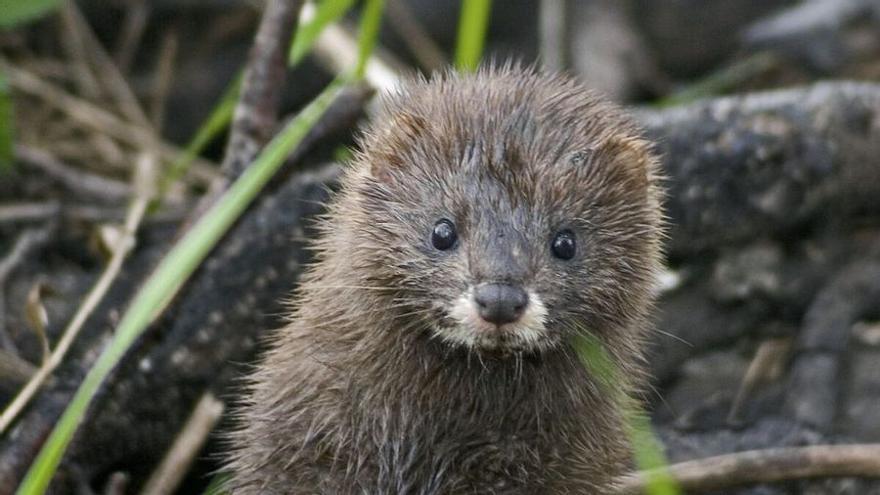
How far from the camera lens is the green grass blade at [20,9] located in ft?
14.1

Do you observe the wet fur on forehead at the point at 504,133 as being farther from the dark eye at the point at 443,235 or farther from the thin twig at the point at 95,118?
the thin twig at the point at 95,118

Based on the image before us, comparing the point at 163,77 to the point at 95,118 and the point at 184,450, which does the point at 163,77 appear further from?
the point at 184,450

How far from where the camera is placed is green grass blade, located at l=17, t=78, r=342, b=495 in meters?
2.84

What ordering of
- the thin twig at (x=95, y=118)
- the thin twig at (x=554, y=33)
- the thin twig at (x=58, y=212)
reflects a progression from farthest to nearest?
the thin twig at (x=554, y=33) < the thin twig at (x=95, y=118) < the thin twig at (x=58, y=212)

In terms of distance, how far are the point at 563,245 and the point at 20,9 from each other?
82.4 inches

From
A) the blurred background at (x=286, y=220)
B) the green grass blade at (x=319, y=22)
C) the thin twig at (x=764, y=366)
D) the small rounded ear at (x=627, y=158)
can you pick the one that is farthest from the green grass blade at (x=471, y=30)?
the thin twig at (x=764, y=366)

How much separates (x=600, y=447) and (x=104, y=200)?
7.77 feet

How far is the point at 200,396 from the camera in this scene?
4.06 m

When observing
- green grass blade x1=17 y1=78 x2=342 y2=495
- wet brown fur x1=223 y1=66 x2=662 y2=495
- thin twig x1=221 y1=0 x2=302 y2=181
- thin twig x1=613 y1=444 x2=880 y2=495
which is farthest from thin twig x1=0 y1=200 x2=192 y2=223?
thin twig x1=613 y1=444 x2=880 y2=495

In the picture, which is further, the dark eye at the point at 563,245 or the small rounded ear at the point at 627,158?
the small rounded ear at the point at 627,158

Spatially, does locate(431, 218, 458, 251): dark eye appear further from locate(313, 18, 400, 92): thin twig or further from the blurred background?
locate(313, 18, 400, 92): thin twig

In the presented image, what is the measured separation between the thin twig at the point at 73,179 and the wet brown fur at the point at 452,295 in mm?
1844

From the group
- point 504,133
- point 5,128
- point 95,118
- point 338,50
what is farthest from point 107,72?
point 504,133

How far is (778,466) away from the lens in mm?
3576
